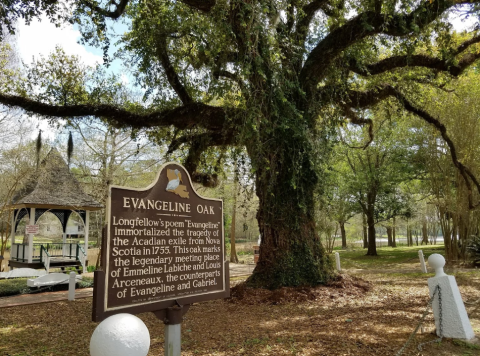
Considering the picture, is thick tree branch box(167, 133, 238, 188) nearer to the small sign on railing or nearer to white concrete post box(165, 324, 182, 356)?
white concrete post box(165, 324, 182, 356)

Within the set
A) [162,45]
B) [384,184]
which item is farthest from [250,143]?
[384,184]

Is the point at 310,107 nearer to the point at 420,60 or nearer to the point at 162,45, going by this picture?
the point at 420,60

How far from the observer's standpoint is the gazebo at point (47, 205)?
18.9 m

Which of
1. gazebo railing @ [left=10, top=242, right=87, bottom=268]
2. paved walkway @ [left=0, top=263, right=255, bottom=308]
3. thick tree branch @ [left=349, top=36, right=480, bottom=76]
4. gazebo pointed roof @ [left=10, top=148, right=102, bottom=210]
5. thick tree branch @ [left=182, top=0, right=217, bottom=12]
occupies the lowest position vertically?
paved walkway @ [left=0, top=263, right=255, bottom=308]

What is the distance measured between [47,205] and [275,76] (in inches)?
619

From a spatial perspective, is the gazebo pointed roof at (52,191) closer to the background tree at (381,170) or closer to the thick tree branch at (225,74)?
the thick tree branch at (225,74)

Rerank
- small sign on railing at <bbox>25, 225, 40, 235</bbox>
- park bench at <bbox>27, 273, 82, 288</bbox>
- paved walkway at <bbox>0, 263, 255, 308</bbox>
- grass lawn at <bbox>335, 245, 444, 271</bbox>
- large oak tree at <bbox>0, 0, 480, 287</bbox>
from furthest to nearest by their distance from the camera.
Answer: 1. grass lawn at <bbox>335, 245, 444, 271</bbox>
2. small sign on railing at <bbox>25, 225, 40, 235</bbox>
3. park bench at <bbox>27, 273, 82, 288</bbox>
4. paved walkway at <bbox>0, 263, 255, 308</bbox>
5. large oak tree at <bbox>0, 0, 480, 287</bbox>

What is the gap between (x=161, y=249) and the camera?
3.93m

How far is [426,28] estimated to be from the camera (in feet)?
32.4

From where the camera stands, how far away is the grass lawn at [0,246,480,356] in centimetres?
539

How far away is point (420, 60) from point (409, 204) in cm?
2107

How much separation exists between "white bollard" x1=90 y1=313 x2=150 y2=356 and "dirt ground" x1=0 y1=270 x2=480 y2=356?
309 centimetres

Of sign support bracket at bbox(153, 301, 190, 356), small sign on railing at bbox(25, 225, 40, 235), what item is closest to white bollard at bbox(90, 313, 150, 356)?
sign support bracket at bbox(153, 301, 190, 356)

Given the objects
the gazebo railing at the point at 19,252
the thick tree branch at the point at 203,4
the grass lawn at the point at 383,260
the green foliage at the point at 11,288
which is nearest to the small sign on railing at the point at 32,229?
the gazebo railing at the point at 19,252
